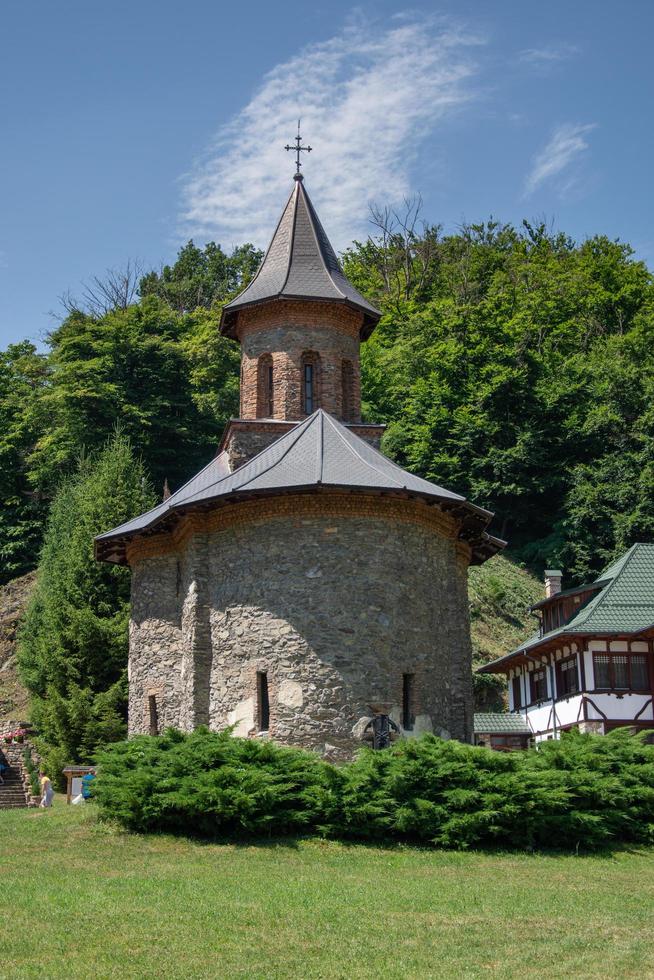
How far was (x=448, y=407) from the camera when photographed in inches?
1889

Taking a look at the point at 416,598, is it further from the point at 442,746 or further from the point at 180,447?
the point at 180,447

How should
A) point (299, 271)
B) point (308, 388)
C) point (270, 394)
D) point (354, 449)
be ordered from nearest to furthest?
1. point (354, 449)
2. point (308, 388)
3. point (270, 394)
4. point (299, 271)

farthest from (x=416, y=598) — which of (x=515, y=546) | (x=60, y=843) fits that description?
(x=515, y=546)

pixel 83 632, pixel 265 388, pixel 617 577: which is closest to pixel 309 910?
pixel 265 388

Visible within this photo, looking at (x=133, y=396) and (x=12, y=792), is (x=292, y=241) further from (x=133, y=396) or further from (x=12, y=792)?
(x=133, y=396)

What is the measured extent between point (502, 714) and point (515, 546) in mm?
14534

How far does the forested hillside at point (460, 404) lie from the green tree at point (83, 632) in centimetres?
1075

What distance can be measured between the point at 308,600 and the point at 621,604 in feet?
37.2

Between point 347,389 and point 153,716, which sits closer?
point 153,716

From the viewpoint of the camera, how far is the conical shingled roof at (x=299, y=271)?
26.3 metres

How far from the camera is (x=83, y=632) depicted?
30.4 meters

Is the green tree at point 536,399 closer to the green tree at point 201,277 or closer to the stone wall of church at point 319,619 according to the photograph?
the green tree at point 201,277

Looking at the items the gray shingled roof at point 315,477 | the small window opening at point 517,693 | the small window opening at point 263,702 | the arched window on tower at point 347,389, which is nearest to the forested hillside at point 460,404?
the small window opening at point 517,693

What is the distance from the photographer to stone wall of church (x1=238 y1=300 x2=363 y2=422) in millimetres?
25891
